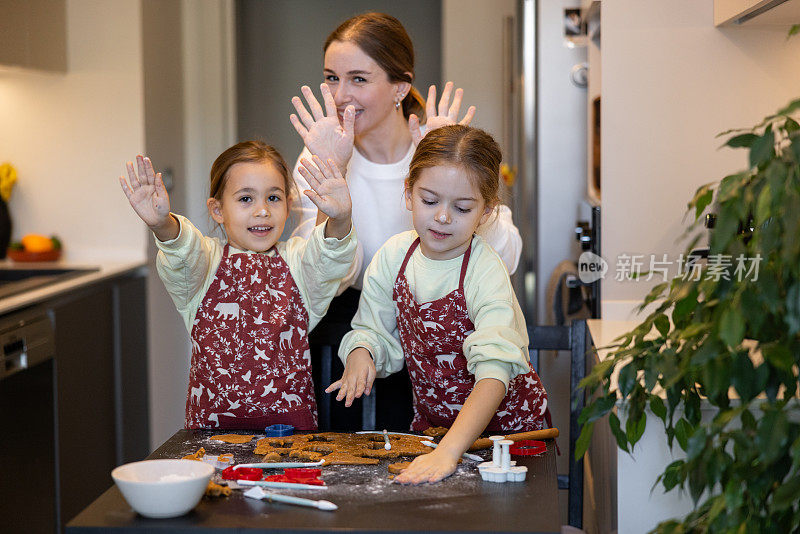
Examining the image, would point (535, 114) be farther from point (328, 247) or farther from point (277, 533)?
point (277, 533)

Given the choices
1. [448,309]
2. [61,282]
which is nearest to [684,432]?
[448,309]

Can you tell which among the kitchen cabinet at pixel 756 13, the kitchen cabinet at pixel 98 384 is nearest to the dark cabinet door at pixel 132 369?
the kitchen cabinet at pixel 98 384

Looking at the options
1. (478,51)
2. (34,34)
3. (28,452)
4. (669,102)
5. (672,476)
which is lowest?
(28,452)

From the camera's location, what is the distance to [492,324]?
4.82 feet

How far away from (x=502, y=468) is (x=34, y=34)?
2401 mm

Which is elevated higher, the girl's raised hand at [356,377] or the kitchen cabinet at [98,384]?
Result: the girl's raised hand at [356,377]

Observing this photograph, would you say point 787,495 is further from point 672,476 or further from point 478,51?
point 478,51

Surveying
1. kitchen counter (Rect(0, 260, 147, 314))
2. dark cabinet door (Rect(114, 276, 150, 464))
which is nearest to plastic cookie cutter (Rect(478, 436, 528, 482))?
kitchen counter (Rect(0, 260, 147, 314))

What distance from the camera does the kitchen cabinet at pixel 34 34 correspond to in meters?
2.76

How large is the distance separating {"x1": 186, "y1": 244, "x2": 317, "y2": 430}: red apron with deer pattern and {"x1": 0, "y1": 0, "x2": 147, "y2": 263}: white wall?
1673mm

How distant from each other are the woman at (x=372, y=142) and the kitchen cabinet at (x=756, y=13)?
605 mm

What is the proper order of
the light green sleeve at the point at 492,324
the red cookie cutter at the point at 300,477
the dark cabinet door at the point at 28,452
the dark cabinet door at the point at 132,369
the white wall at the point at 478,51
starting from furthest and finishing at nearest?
the white wall at the point at 478,51 < the dark cabinet door at the point at 132,369 < the dark cabinet door at the point at 28,452 < the light green sleeve at the point at 492,324 < the red cookie cutter at the point at 300,477

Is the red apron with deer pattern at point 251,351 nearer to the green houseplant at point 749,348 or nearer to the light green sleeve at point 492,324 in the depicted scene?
the light green sleeve at point 492,324

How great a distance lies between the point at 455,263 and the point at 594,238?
2.85 feet
